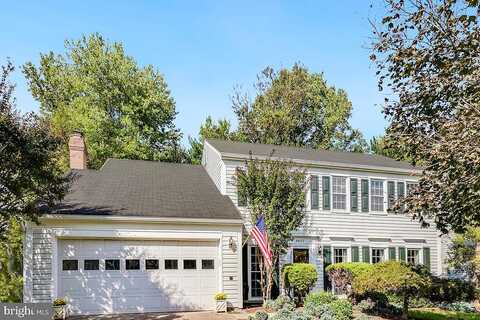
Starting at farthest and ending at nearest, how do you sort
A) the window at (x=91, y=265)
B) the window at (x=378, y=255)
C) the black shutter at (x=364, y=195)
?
the window at (x=378, y=255), the black shutter at (x=364, y=195), the window at (x=91, y=265)

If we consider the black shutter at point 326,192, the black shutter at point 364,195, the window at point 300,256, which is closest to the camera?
the window at point 300,256

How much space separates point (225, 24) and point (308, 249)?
11266 mm

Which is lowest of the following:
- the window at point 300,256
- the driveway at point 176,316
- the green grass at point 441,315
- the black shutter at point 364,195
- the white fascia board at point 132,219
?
the green grass at point 441,315

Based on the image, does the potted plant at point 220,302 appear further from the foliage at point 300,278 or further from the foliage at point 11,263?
the foliage at point 11,263

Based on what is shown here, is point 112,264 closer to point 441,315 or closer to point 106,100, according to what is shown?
point 441,315

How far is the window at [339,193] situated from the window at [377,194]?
1.51 m

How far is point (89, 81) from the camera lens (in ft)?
108

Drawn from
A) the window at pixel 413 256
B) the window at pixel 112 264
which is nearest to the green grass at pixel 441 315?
the window at pixel 413 256

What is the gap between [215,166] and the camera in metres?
22.2

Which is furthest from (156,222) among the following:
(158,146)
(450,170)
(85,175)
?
(158,146)

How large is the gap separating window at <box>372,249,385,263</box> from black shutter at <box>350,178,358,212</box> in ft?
7.32

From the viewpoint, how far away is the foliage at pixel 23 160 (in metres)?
13.7

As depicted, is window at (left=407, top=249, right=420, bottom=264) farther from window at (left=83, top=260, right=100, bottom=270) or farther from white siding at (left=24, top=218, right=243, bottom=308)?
window at (left=83, top=260, right=100, bottom=270)

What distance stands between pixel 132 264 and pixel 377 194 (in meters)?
11.9
